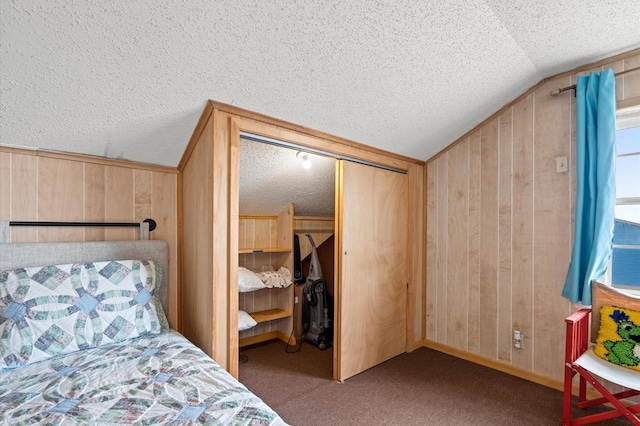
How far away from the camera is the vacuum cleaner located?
3.15 metres

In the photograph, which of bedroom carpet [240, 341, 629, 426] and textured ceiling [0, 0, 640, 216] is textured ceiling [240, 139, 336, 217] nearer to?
textured ceiling [0, 0, 640, 216]

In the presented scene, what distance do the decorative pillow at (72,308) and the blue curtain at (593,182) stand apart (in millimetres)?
2751

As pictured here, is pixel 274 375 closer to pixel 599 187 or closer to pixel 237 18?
pixel 237 18

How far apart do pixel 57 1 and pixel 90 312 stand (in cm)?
142

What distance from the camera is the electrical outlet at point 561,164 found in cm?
233

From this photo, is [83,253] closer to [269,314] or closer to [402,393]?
[269,314]

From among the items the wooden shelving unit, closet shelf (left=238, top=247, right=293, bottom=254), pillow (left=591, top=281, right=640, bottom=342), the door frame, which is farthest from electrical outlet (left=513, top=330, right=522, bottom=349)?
closet shelf (left=238, top=247, right=293, bottom=254)

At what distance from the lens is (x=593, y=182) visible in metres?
2.11

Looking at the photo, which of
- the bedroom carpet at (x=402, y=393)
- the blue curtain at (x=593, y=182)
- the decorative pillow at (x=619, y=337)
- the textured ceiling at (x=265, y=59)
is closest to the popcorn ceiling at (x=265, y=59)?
the textured ceiling at (x=265, y=59)

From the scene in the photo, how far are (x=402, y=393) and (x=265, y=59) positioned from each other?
230 cm

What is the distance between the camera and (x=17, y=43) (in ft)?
3.84

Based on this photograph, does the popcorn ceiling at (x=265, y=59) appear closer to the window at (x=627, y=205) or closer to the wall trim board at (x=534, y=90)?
the wall trim board at (x=534, y=90)

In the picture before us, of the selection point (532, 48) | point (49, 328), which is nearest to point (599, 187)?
point (532, 48)

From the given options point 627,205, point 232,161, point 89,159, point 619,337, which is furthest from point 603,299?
point 89,159
